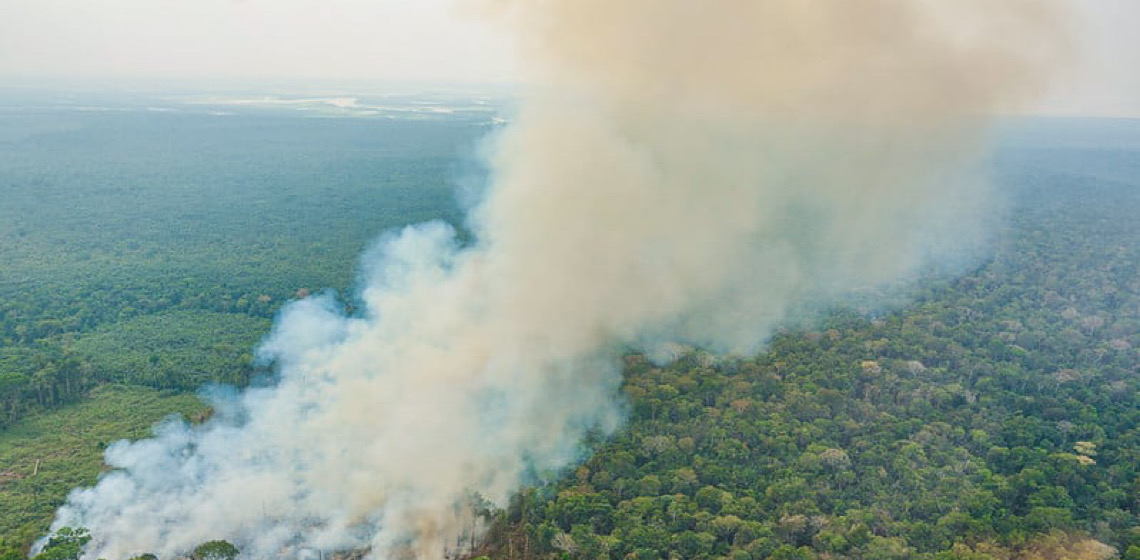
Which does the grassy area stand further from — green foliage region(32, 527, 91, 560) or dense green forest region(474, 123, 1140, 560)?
dense green forest region(474, 123, 1140, 560)

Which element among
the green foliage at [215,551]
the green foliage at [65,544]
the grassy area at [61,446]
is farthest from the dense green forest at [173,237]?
the green foliage at [215,551]

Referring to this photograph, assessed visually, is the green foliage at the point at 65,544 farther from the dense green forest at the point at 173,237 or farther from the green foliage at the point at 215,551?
the dense green forest at the point at 173,237

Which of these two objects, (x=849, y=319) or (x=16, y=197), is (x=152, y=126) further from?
(x=849, y=319)

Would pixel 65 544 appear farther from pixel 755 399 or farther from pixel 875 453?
pixel 875 453

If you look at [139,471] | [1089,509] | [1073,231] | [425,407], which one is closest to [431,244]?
[425,407]

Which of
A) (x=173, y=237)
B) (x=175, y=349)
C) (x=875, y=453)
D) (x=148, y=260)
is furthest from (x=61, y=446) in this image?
(x=173, y=237)

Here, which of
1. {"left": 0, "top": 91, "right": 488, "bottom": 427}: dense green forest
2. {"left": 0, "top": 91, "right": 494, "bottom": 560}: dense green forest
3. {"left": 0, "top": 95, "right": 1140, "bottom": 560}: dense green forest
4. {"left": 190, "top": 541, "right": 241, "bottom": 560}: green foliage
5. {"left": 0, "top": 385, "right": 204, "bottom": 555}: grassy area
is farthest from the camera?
{"left": 0, "top": 91, "right": 488, "bottom": 427}: dense green forest

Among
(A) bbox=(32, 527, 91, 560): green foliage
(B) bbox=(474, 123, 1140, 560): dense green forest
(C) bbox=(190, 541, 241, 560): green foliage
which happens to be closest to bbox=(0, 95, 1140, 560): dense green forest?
(B) bbox=(474, 123, 1140, 560): dense green forest
